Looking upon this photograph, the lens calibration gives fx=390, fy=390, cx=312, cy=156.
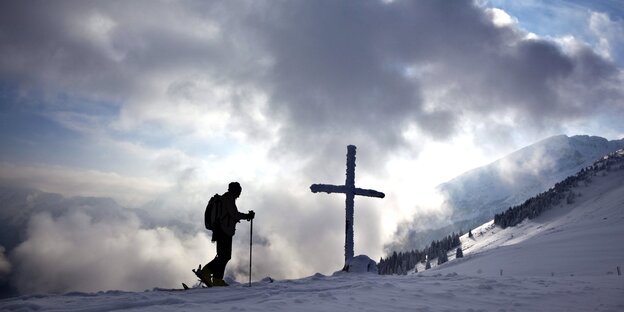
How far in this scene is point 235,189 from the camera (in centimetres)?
1037

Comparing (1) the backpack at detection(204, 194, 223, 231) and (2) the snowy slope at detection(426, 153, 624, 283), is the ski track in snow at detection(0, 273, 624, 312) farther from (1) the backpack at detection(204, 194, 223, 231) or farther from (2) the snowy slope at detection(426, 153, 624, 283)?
(2) the snowy slope at detection(426, 153, 624, 283)

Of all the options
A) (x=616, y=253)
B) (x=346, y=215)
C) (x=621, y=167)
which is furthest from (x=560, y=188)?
(x=346, y=215)

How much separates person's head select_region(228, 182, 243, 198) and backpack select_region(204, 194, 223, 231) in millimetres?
364

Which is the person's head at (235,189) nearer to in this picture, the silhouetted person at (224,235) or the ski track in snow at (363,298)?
the silhouetted person at (224,235)

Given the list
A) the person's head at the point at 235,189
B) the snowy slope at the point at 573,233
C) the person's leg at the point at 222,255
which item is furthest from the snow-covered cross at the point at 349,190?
the snowy slope at the point at 573,233

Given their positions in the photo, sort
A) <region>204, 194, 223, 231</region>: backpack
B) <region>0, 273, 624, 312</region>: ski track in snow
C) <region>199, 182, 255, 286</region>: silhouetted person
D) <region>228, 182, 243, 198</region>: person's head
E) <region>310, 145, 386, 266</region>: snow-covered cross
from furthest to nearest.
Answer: <region>310, 145, 386, 266</region>: snow-covered cross < <region>228, 182, 243, 198</region>: person's head < <region>204, 194, 223, 231</region>: backpack < <region>199, 182, 255, 286</region>: silhouetted person < <region>0, 273, 624, 312</region>: ski track in snow

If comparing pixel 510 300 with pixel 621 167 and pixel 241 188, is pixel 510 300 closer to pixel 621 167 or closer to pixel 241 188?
pixel 241 188

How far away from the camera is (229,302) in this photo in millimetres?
7043

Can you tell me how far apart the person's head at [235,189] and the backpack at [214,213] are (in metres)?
0.36

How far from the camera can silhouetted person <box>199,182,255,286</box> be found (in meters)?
9.55

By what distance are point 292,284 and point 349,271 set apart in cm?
480

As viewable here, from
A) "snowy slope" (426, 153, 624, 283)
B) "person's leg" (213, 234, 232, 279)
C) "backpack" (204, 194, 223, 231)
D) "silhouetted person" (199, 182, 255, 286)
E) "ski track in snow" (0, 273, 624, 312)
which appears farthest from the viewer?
"snowy slope" (426, 153, 624, 283)

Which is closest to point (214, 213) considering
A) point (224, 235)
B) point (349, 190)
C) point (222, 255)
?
point (224, 235)

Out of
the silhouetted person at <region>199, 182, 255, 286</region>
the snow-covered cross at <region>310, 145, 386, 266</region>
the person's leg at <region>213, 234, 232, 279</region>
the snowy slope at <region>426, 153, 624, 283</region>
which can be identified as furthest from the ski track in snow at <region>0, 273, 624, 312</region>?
the snowy slope at <region>426, 153, 624, 283</region>
